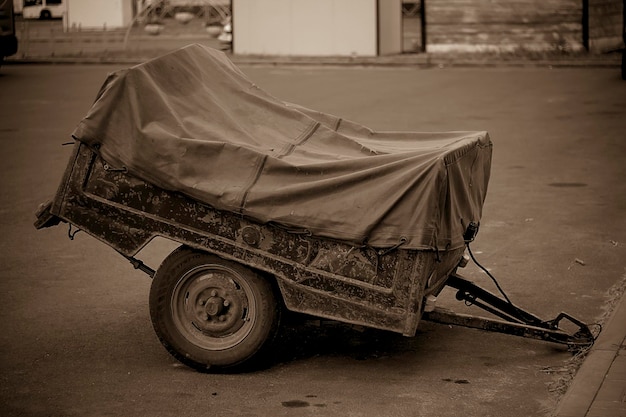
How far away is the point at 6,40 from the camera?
24891mm

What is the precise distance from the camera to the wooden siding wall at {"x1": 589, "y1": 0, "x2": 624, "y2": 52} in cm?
2703

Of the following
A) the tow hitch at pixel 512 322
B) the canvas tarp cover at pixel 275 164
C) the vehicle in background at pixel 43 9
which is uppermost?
the vehicle in background at pixel 43 9

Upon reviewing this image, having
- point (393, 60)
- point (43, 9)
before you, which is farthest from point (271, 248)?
Answer: point (43, 9)

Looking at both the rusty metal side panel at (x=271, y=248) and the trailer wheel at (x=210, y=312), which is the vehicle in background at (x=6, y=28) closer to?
the rusty metal side panel at (x=271, y=248)

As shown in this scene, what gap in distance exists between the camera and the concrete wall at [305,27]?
28219 mm

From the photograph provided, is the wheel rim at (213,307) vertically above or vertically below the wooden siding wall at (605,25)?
below

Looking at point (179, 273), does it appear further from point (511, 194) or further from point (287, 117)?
point (511, 194)

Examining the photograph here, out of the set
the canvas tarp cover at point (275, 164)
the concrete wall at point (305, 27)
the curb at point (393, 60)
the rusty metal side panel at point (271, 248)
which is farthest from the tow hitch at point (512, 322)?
the concrete wall at point (305, 27)

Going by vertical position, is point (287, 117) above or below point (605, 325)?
above

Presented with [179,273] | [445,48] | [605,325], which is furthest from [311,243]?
[445,48]

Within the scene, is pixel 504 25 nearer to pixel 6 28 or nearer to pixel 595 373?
pixel 6 28

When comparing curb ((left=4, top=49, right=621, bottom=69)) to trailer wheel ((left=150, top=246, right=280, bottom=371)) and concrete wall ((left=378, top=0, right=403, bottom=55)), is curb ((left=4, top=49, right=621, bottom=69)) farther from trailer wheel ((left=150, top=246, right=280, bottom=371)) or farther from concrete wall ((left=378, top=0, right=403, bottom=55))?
trailer wheel ((left=150, top=246, right=280, bottom=371))

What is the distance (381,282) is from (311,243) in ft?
1.52

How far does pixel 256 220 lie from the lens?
5816 millimetres
